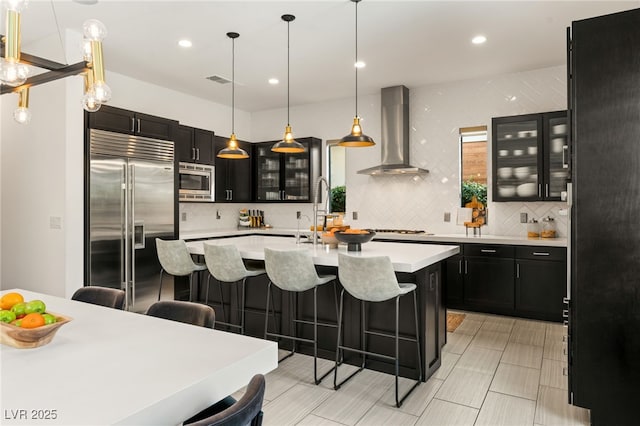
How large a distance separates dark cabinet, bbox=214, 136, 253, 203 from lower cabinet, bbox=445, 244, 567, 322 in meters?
3.43

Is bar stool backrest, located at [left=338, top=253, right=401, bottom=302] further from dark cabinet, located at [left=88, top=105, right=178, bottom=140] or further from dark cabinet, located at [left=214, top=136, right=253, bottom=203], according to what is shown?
dark cabinet, located at [left=214, top=136, right=253, bottom=203]

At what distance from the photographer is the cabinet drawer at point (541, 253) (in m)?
4.52

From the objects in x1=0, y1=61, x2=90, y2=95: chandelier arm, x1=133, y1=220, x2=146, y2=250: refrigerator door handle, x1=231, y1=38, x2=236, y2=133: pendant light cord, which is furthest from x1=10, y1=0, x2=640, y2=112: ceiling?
x1=0, y1=61, x2=90, y2=95: chandelier arm

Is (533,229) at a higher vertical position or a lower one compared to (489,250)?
higher

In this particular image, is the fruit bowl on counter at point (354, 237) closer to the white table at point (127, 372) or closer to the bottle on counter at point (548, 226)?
the white table at point (127, 372)

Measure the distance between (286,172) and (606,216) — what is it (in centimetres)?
499

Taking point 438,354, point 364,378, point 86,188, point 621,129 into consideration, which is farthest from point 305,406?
point 86,188

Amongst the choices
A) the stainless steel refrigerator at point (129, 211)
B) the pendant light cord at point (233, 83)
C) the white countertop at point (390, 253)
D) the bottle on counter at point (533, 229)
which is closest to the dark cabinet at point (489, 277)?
the bottle on counter at point (533, 229)

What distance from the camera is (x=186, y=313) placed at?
2010 millimetres

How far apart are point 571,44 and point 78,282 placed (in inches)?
177

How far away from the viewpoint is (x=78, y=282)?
4.18m

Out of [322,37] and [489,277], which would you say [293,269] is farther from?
[489,277]

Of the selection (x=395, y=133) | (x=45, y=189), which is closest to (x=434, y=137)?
(x=395, y=133)

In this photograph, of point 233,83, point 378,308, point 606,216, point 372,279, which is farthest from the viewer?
point 233,83
